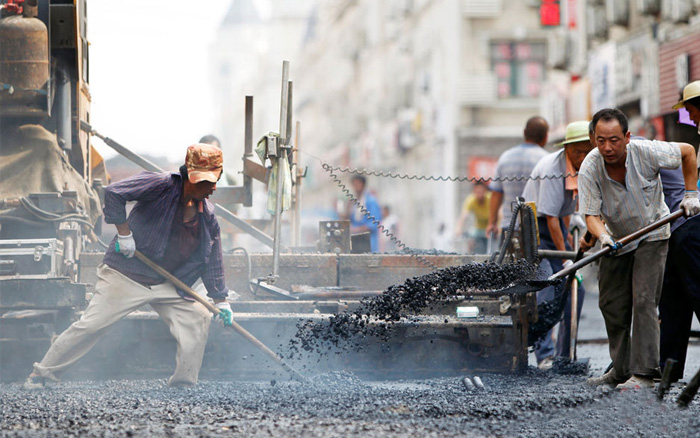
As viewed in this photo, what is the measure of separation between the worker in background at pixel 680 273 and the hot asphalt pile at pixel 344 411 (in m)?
0.43

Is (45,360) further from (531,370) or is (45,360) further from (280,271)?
(531,370)

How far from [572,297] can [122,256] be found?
3.42 metres

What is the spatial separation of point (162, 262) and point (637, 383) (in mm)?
3096

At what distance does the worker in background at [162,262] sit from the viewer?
727 cm

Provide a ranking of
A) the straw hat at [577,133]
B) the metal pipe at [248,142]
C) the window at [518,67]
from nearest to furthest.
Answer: the straw hat at [577,133] → the metal pipe at [248,142] → the window at [518,67]

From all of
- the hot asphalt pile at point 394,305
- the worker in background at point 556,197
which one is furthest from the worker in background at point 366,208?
the hot asphalt pile at point 394,305

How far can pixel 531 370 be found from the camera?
320 inches

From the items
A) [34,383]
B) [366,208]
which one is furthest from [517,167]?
[366,208]

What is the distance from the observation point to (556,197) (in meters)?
8.91

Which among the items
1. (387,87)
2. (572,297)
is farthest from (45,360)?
(387,87)

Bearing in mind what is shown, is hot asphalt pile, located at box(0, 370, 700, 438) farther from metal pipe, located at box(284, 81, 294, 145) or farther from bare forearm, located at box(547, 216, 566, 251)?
metal pipe, located at box(284, 81, 294, 145)

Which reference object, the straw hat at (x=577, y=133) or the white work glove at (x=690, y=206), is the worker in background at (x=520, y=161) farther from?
the white work glove at (x=690, y=206)

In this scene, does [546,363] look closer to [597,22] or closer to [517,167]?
[517,167]

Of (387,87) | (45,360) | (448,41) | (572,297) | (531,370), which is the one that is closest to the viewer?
(45,360)
